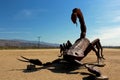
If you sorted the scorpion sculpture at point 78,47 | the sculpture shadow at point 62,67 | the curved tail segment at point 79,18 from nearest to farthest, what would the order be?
the scorpion sculpture at point 78,47 → the sculpture shadow at point 62,67 → the curved tail segment at point 79,18

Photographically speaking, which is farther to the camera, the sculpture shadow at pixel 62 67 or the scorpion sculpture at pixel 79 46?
the sculpture shadow at pixel 62 67

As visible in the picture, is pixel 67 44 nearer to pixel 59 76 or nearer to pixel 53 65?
pixel 53 65

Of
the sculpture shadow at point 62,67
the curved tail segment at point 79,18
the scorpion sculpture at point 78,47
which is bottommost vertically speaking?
the sculpture shadow at point 62,67

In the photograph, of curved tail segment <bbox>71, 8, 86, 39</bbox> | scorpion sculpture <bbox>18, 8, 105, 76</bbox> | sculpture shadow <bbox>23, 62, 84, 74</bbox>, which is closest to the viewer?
scorpion sculpture <bbox>18, 8, 105, 76</bbox>

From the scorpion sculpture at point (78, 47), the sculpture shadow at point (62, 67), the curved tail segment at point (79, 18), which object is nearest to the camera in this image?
the scorpion sculpture at point (78, 47)

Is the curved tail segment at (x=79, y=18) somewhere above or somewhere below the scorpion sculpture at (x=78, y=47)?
above

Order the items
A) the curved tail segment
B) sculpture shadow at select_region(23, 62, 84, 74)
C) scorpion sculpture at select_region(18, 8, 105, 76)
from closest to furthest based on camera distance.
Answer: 1. scorpion sculpture at select_region(18, 8, 105, 76)
2. sculpture shadow at select_region(23, 62, 84, 74)
3. the curved tail segment

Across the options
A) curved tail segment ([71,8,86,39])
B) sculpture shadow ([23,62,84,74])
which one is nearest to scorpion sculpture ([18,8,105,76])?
curved tail segment ([71,8,86,39])

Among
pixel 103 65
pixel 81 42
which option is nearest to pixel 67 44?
pixel 81 42

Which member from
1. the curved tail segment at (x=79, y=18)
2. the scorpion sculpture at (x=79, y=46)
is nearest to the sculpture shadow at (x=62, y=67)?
the scorpion sculpture at (x=79, y=46)

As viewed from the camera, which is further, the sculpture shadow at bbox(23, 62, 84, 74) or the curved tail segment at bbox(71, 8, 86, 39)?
the curved tail segment at bbox(71, 8, 86, 39)

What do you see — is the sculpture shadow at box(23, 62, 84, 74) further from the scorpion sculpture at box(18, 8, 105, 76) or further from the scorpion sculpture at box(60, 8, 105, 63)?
the scorpion sculpture at box(60, 8, 105, 63)

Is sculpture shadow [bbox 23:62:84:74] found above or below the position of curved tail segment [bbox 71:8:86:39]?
below

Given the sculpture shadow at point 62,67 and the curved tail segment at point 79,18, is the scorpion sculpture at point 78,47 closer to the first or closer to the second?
the curved tail segment at point 79,18
